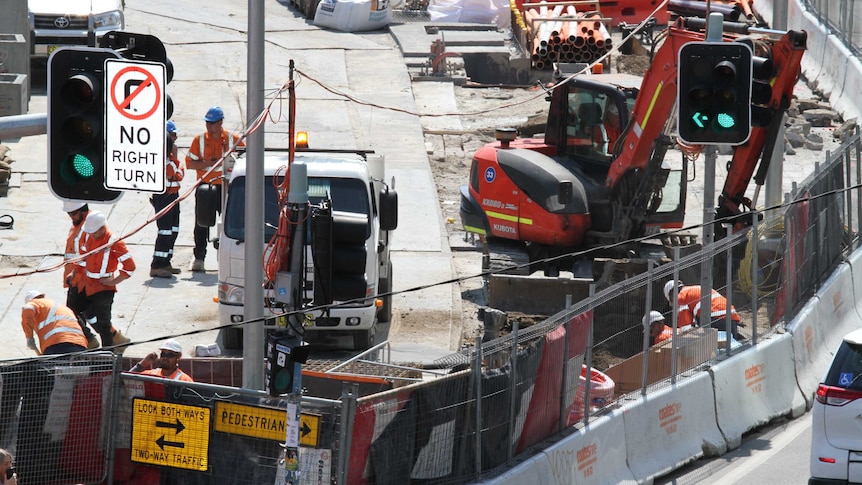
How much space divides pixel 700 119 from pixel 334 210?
223 inches

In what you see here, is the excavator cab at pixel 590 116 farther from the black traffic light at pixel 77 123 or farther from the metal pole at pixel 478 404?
the black traffic light at pixel 77 123

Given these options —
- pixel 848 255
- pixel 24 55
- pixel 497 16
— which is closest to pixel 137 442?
pixel 848 255

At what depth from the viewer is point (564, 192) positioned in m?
17.4

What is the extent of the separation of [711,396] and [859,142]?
5.76 meters

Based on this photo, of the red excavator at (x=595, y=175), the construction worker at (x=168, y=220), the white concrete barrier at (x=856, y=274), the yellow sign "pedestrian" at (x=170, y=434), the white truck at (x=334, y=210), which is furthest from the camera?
the construction worker at (x=168, y=220)

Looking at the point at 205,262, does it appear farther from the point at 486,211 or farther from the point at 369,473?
the point at 369,473

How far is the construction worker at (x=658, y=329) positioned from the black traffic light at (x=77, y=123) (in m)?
6.92

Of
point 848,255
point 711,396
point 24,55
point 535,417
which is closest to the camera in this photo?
point 535,417

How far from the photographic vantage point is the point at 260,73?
428 inches

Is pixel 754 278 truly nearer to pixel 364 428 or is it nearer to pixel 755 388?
pixel 755 388

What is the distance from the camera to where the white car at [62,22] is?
2791 cm

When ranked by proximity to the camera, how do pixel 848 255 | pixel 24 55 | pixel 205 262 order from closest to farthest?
pixel 848 255 → pixel 205 262 → pixel 24 55

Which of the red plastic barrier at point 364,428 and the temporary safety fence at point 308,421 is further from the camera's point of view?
the temporary safety fence at point 308,421

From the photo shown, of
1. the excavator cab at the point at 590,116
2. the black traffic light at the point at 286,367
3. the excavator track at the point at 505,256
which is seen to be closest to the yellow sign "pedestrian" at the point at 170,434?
the black traffic light at the point at 286,367
